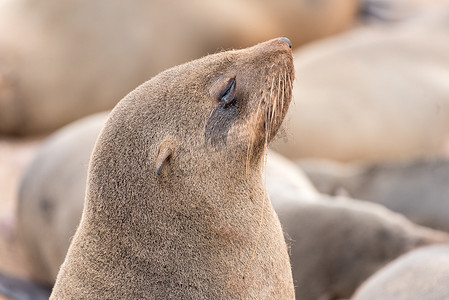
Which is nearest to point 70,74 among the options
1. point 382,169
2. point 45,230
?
point 45,230

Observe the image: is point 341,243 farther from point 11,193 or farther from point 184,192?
point 11,193

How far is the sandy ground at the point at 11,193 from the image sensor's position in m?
5.65

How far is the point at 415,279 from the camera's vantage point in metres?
3.52

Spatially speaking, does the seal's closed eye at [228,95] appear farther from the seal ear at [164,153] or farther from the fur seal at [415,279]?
the fur seal at [415,279]

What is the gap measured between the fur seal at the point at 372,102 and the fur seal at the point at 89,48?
112 cm

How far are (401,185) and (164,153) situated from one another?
118 inches

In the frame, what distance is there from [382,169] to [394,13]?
5652 mm

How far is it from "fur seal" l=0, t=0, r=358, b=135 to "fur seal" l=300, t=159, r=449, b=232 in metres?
2.71

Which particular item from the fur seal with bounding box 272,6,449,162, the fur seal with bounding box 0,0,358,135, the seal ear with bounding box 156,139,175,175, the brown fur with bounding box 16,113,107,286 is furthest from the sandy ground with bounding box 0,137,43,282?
the seal ear with bounding box 156,139,175,175

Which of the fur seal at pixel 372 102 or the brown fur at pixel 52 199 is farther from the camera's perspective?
the fur seal at pixel 372 102

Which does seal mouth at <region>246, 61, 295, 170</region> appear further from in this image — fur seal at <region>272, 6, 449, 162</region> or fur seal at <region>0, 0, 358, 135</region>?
fur seal at <region>0, 0, 358, 135</region>

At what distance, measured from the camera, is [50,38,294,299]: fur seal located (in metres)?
2.76

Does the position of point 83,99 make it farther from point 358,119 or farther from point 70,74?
point 358,119

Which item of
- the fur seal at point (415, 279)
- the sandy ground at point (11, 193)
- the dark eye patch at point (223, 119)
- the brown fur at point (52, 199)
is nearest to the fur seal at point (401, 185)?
the fur seal at point (415, 279)
